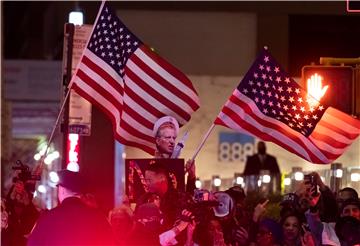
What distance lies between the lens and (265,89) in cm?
1075

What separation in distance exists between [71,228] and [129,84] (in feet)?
11.7

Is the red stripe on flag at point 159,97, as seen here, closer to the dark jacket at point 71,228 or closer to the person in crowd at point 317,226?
the person in crowd at point 317,226

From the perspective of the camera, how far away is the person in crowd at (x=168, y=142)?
1034 cm

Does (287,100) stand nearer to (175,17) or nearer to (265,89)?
(265,89)

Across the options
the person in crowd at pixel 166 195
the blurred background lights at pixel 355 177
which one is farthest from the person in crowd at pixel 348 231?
the blurred background lights at pixel 355 177

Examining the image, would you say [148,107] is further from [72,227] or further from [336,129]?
[72,227]

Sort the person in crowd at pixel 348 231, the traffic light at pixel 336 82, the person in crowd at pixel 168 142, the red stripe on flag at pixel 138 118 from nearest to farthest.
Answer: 1. the person in crowd at pixel 348 231
2. the person in crowd at pixel 168 142
3. the red stripe on flag at pixel 138 118
4. the traffic light at pixel 336 82

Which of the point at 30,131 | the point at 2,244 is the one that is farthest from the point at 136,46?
the point at 30,131

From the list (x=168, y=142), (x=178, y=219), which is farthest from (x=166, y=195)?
(x=168, y=142)

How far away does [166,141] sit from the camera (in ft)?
34.3

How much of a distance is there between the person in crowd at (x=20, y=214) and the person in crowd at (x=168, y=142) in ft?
5.28

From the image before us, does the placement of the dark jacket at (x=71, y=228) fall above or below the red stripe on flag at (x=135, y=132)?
below

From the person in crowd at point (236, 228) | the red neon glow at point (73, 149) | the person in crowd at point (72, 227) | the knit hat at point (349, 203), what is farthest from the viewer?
the red neon glow at point (73, 149)

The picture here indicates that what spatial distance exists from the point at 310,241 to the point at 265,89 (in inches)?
61.1
